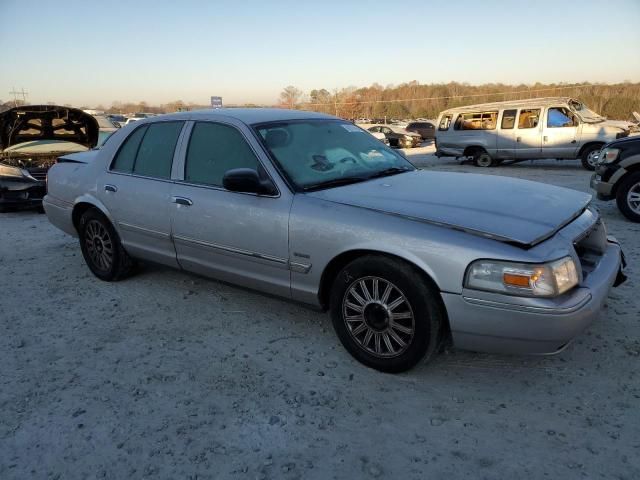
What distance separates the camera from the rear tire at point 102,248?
176 inches

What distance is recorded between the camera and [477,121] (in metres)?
14.7

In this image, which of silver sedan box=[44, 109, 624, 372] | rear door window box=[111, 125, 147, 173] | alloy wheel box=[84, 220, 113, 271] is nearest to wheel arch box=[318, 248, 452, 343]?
silver sedan box=[44, 109, 624, 372]

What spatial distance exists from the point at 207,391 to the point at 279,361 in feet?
1.70

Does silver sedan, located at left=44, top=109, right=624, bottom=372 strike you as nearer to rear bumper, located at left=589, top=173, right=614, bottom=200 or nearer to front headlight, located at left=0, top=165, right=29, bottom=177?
rear bumper, located at left=589, top=173, right=614, bottom=200

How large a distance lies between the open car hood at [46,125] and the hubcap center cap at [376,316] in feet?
24.4

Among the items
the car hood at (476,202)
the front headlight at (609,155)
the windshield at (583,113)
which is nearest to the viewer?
the car hood at (476,202)

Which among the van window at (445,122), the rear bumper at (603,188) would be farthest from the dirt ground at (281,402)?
the van window at (445,122)

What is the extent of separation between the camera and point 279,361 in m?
3.18

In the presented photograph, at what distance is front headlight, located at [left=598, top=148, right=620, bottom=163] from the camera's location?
6.56 meters

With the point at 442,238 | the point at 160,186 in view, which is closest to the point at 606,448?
the point at 442,238

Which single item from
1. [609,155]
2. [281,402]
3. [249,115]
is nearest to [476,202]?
[281,402]

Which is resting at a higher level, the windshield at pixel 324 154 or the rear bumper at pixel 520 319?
the windshield at pixel 324 154

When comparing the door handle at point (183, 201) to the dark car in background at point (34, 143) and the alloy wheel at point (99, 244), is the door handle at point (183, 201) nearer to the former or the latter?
the alloy wheel at point (99, 244)

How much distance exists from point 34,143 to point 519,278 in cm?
891
